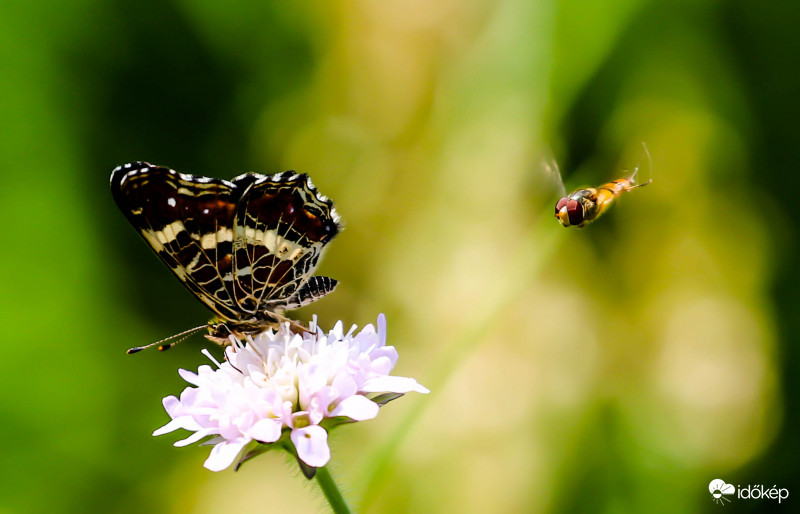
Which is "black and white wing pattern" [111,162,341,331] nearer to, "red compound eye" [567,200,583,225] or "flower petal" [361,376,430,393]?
"flower petal" [361,376,430,393]

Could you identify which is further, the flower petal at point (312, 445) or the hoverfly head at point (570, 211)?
the hoverfly head at point (570, 211)

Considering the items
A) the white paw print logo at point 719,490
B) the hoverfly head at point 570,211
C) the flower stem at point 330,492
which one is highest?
the hoverfly head at point 570,211

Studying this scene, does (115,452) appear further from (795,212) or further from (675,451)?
(795,212)

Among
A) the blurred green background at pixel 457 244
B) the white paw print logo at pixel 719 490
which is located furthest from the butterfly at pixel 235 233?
the white paw print logo at pixel 719 490

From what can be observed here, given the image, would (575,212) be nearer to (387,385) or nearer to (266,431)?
(387,385)

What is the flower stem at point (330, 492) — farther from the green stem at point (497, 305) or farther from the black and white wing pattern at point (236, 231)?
the green stem at point (497, 305)

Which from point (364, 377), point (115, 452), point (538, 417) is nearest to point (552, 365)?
point (538, 417)
